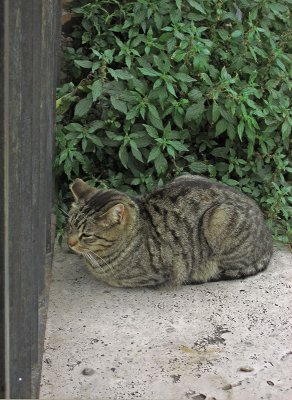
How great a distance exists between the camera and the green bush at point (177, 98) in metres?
5.08

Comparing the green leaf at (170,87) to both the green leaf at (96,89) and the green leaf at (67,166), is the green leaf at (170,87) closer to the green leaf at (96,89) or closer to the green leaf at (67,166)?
the green leaf at (96,89)

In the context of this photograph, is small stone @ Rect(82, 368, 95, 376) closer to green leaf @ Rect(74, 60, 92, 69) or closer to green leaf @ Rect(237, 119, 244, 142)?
green leaf @ Rect(237, 119, 244, 142)

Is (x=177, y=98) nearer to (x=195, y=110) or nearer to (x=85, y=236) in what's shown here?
(x=195, y=110)

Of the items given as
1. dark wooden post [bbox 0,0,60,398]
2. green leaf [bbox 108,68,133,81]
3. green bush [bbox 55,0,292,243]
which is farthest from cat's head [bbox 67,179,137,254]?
dark wooden post [bbox 0,0,60,398]

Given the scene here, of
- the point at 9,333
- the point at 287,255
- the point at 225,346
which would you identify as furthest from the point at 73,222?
the point at 9,333

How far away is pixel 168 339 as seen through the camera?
13.5 ft

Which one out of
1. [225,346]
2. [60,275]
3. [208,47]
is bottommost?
[225,346]

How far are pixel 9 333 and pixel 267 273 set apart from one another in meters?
2.74

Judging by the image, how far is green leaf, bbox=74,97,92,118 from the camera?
198 inches

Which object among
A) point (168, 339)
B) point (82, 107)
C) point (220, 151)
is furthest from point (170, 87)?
point (168, 339)

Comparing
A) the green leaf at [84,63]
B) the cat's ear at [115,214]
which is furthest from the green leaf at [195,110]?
the cat's ear at [115,214]

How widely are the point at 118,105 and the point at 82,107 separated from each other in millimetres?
258

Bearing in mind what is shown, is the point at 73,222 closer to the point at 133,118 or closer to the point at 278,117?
the point at 133,118

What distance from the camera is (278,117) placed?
5.40 m
